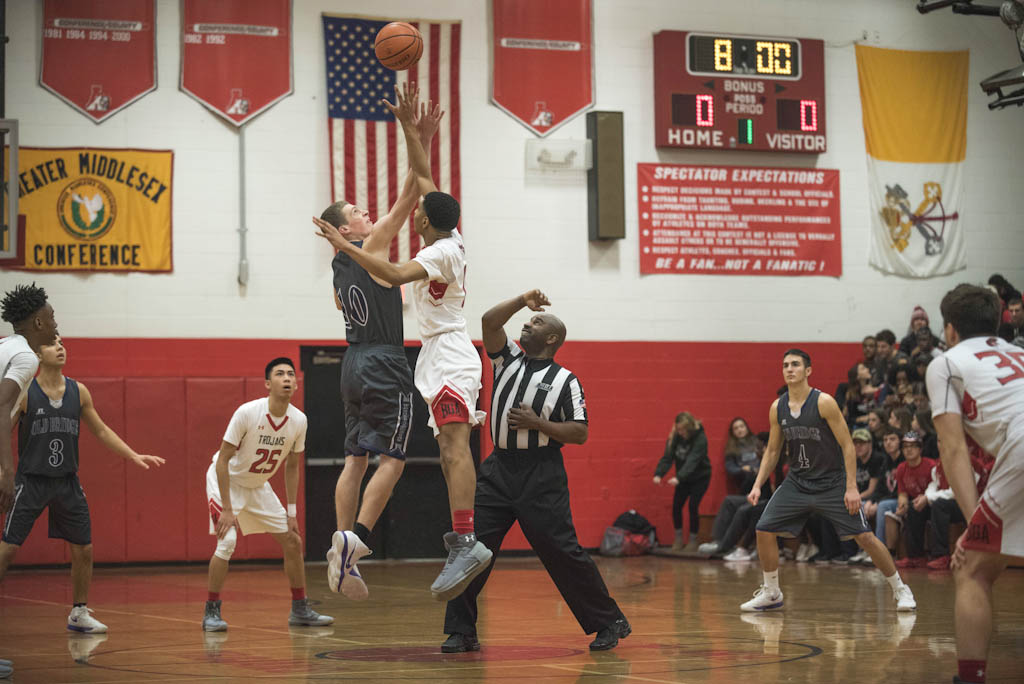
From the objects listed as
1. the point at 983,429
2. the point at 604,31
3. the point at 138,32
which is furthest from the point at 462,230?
the point at 983,429

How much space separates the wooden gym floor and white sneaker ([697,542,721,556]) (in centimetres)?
215

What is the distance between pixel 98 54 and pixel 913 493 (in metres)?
10.2

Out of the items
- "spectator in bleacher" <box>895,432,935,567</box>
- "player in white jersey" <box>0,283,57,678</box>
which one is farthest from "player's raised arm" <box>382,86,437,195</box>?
"spectator in bleacher" <box>895,432,935,567</box>

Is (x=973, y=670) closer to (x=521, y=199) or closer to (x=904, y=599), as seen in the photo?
(x=904, y=599)

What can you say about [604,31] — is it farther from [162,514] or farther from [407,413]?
[407,413]

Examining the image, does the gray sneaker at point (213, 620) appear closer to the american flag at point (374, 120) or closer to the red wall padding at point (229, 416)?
the red wall padding at point (229, 416)

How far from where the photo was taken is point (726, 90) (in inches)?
610

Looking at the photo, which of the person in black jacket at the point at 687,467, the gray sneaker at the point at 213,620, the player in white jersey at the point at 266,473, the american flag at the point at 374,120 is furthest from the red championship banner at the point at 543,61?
the gray sneaker at the point at 213,620

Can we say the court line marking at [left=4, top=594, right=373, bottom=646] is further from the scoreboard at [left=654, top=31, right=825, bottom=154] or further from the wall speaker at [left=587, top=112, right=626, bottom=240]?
the scoreboard at [left=654, top=31, right=825, bottom=154]

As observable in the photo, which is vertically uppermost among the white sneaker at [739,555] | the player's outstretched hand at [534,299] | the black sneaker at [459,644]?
the player's outstretched hand at [534,299]

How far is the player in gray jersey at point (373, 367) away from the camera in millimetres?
6750

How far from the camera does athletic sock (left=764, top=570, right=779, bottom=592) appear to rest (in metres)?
9.02

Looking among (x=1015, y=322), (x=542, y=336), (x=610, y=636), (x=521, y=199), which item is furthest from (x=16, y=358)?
(x=1015, y=322)

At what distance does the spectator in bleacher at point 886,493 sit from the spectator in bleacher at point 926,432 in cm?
25
